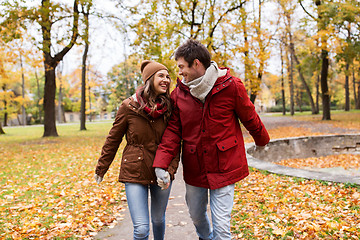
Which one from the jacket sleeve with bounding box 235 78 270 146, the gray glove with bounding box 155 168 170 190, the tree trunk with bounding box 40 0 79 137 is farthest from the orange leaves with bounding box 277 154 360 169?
the tree trunk with bounding box 40 0 79 137

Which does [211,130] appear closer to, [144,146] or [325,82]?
[144,146]

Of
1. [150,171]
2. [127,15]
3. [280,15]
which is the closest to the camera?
[150,171]

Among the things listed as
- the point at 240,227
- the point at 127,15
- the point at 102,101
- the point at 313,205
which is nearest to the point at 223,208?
the point at 240,227

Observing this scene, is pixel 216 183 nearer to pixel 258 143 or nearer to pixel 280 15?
pixel 258 143

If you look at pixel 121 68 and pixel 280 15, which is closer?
pixel 280 15

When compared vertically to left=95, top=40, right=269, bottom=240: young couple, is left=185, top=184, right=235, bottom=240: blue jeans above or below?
below

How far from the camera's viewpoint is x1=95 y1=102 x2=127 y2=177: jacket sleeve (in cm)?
282

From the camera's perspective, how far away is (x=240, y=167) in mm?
2619

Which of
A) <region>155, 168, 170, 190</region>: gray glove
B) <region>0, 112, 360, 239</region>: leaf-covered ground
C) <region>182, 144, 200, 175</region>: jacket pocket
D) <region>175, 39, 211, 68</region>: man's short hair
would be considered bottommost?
<region>0, 112, 360, 239</region>: leaf-covered ground

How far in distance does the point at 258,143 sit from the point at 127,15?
14498mm

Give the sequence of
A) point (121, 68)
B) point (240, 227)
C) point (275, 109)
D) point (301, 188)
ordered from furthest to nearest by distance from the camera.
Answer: point (275, 109)
point (121, 68)
point (301, 188)
point (240, 227)

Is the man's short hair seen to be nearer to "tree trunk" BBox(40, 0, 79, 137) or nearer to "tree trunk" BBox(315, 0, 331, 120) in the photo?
"tree trunk" BBox(40, 0, 79, 137)

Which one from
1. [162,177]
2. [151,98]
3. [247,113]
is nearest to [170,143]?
[162,177]

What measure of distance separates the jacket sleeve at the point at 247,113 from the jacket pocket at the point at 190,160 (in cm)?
51
